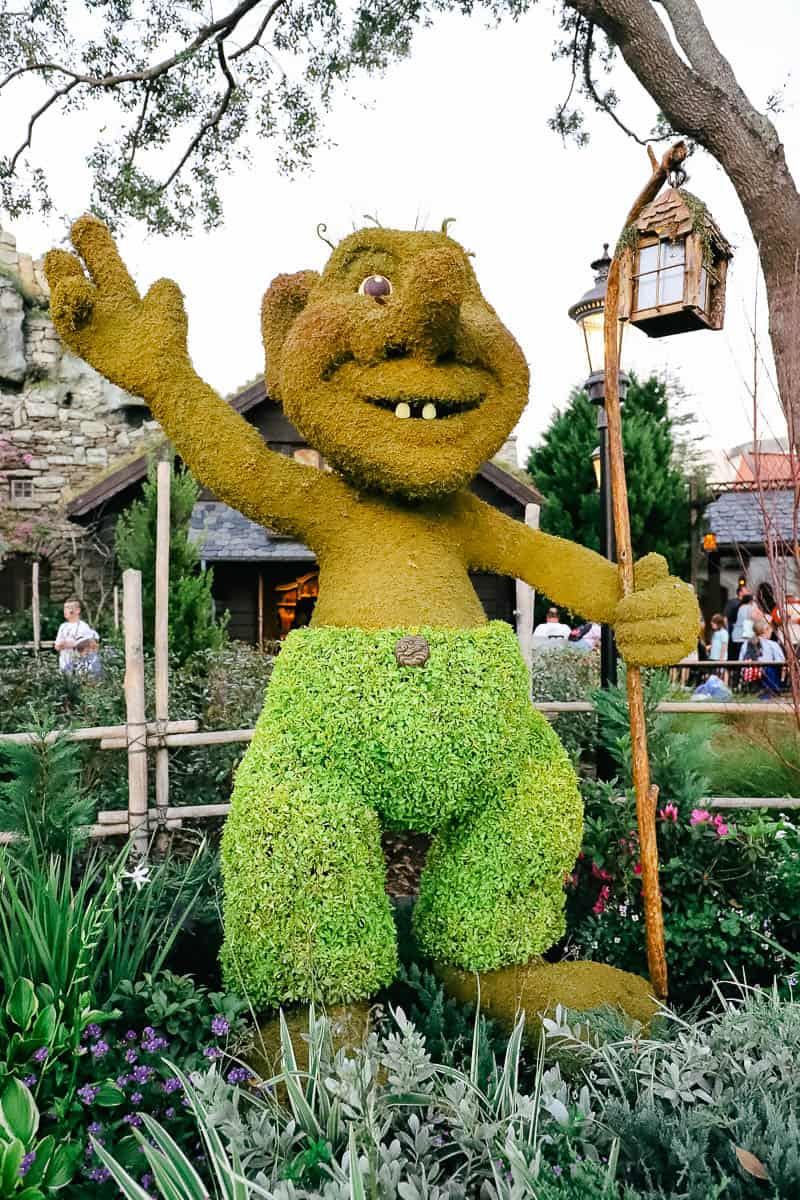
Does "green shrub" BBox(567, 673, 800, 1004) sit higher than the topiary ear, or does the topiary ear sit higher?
the topiary ear

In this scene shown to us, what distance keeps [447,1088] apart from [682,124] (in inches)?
233

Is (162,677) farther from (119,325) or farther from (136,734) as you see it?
(119,325)

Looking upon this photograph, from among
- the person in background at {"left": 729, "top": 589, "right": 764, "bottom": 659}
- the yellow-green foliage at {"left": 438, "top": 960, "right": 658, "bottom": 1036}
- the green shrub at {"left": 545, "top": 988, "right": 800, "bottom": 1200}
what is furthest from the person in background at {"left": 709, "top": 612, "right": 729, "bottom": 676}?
the green shrub at {"left": 545, "top": 988, "right": 800, "bottom": 1200}

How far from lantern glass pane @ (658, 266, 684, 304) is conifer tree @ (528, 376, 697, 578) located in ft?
32.4

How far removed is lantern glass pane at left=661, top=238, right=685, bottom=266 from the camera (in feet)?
7.50

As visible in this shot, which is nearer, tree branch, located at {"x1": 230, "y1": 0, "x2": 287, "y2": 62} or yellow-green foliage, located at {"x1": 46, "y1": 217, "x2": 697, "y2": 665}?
yellow-green foliage, located at {"x1": 46, "y1": 217, "x2": 697, "y2": 665}

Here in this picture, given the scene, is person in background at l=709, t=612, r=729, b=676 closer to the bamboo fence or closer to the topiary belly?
the bamboo fence

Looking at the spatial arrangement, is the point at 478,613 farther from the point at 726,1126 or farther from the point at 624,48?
the point at 624,48

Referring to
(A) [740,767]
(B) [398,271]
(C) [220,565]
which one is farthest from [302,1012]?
(C) [220,565]

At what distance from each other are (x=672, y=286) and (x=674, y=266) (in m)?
0.06

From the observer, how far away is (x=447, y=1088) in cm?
156

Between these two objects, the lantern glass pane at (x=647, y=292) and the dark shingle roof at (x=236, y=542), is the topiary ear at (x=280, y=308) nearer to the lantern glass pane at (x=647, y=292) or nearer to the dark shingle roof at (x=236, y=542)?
the lantern glass pane at (x=647, y=292)

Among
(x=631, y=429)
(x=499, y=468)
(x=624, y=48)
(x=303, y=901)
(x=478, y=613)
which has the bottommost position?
(x=303, y=901)

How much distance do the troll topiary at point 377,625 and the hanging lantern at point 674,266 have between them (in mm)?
452
